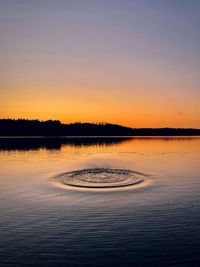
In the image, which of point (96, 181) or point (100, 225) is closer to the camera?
point (100, 225)

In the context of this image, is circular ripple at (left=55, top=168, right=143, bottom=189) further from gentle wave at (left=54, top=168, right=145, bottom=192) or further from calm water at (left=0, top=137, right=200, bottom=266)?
calm water at (left=0, top=137, right=200, bottom=266)

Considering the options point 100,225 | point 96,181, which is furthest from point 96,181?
point 100,225

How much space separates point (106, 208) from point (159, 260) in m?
8.00

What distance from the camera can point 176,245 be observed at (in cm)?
1188

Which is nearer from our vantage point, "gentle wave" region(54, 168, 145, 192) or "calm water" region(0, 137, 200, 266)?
"calm water" region(0, 137, 200, 266)

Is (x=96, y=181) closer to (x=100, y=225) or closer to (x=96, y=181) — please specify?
(x=96, y=181)

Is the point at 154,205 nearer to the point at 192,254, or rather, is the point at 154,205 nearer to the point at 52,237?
the point at 192,254

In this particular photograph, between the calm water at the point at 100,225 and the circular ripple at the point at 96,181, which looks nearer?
the calm water at the point at 100,225

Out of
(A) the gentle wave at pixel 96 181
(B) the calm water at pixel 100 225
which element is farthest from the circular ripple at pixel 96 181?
(B) the calm water at pixel 100 225

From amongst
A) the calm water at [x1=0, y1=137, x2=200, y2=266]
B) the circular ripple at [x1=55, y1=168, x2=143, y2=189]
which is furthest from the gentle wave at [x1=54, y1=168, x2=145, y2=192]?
the calm water at [x1=0, y1=137, x2=200, y2=266]

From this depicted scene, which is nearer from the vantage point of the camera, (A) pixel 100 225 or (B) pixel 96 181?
(A) pixel 100 225

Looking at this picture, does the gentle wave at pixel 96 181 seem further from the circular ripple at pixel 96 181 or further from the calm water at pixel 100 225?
the calm water at pixel 100 225

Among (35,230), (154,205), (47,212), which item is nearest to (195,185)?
(154,205)

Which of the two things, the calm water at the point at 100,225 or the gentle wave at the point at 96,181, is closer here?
the calm water at the point at 100,225
